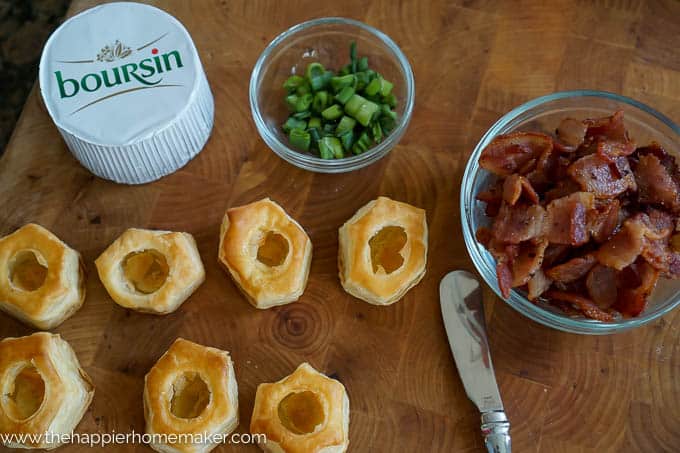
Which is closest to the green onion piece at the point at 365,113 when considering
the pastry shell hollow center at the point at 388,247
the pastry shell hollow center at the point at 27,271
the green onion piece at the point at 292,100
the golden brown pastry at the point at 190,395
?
the green onion piece at the point at 292,100

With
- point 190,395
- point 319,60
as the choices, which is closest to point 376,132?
point 319,60

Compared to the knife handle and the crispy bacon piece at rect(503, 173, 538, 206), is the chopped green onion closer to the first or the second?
the crispy bacon piece at rect(503, 173, 538, 206)

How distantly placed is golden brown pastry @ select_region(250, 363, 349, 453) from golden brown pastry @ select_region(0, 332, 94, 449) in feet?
1.99

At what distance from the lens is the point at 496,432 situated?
236 centimetres

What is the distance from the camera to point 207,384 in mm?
2408

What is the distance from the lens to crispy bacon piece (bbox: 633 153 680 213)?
7.34 feet

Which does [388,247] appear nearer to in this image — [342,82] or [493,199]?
[493,199]

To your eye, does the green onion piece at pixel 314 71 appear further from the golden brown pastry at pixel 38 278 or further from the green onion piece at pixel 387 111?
the golden brown pastry at pixel 38 278

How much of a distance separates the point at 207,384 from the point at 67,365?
1.62 ft

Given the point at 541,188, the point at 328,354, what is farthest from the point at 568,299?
the point at 328,354

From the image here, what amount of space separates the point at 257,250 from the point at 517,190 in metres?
0.93

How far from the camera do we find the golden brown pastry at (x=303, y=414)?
7.54 feet

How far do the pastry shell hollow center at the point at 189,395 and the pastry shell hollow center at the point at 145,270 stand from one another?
34cm

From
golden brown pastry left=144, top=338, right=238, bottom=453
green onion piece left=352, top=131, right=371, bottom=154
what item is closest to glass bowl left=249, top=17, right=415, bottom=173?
green onion piece left=352, top=131, right=371, bottom=154
